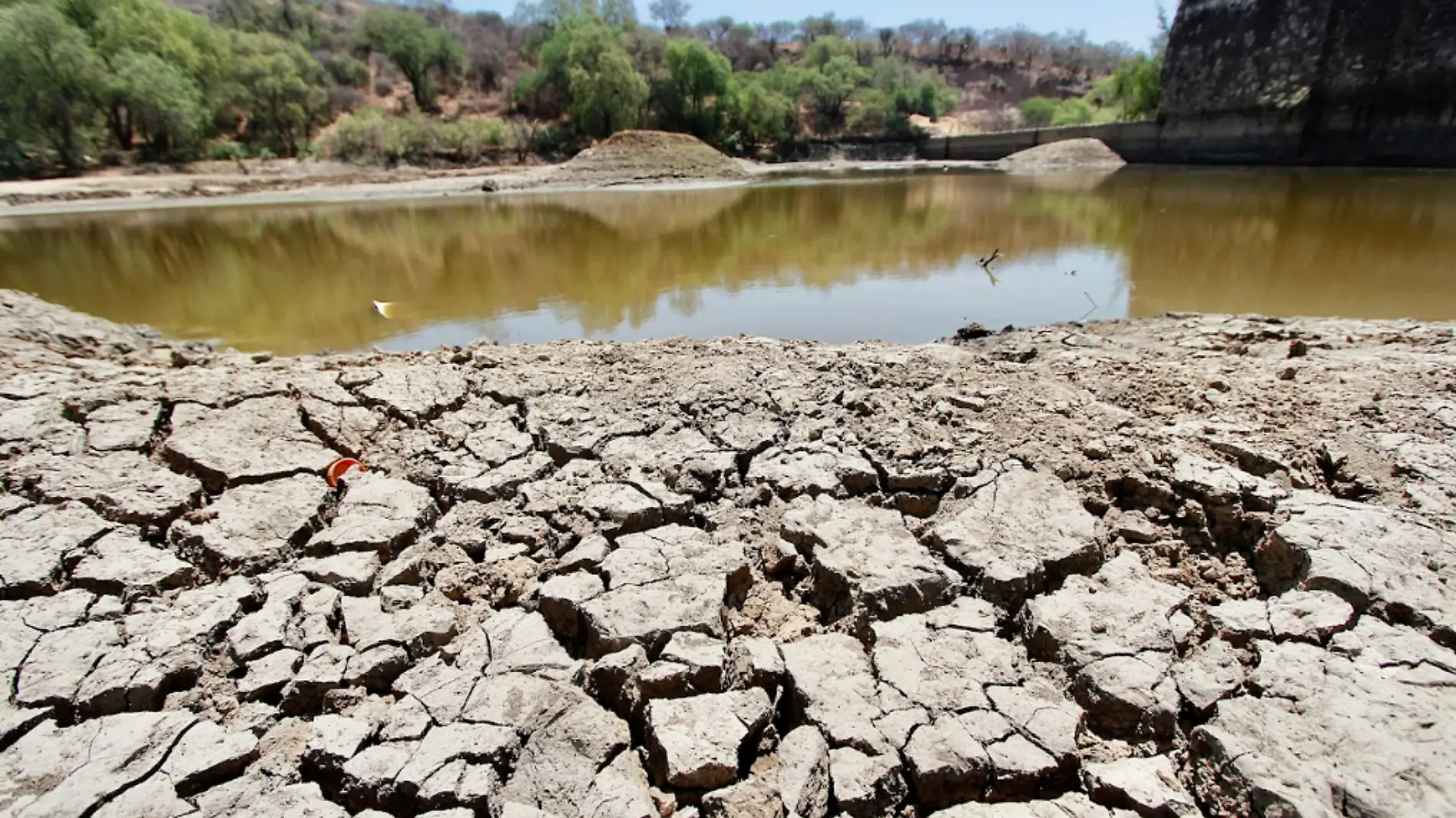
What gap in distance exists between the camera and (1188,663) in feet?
6.25

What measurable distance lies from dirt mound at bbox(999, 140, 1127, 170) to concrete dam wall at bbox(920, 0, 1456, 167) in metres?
1.58

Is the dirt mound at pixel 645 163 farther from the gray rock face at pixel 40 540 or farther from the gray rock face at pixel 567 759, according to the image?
the gray rock face at pixel 567 759

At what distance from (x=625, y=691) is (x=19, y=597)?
6.77 ft

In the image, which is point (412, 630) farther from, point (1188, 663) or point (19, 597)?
point (1188, 663)

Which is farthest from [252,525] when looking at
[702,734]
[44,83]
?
[44,83]

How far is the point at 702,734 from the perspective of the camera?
1771 mm

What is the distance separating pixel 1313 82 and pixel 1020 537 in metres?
27.5

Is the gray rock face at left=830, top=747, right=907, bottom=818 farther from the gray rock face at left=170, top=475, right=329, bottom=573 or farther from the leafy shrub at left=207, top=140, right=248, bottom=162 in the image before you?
the leafy shrub at left=207, top=140, right=248, bottom=162

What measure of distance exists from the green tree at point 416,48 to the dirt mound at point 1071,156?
112 ft

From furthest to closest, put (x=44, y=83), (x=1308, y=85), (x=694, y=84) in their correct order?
(x=694, y=84) → (x=44, y=83) → (x=1308, y=85)

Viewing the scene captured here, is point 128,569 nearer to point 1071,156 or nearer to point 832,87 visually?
point 1071,156

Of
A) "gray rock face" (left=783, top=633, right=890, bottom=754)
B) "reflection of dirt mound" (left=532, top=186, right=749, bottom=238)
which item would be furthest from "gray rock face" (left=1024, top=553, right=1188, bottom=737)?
"reflection of dirt mound" (left=532, top=186, right=749, bottom=238)

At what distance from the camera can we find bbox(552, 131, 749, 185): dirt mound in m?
25.6

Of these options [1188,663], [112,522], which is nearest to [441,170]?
[112,522]
